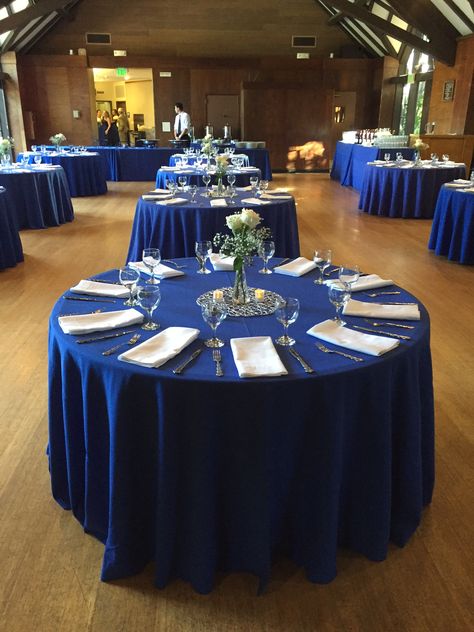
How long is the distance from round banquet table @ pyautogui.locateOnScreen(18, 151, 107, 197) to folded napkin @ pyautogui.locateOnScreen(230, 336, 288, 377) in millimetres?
9343

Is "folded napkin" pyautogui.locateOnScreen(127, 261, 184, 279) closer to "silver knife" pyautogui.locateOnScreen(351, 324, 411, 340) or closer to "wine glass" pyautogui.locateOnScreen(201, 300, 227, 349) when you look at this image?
"wine glass" pyautogui.locateOnScreen(201, 300, 227, 349)

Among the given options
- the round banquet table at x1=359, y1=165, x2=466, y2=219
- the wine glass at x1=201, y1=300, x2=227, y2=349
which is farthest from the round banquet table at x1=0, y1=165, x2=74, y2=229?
the wine glass at x1=201, y1=300, x2=227, y2=349

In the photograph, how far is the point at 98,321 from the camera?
206 centimetres

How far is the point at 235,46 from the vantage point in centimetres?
1608

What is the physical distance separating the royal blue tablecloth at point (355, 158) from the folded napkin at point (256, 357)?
9.26m

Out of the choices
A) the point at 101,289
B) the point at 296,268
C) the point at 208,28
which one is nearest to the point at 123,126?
the point at 208,28

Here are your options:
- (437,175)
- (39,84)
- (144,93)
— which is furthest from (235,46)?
(437,175)

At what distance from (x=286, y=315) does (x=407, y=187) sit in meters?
7.10

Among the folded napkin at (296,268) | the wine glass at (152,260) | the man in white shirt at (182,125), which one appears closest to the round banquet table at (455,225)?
the folded napkin at (296,268)

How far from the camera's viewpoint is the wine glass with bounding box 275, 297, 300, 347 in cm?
191

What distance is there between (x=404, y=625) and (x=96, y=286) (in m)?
1.85

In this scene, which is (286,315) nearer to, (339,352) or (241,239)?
(339,352)

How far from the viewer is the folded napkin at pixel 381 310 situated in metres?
2.14

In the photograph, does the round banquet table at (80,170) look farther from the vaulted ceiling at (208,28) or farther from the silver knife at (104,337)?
the silver knife at (104,337)
